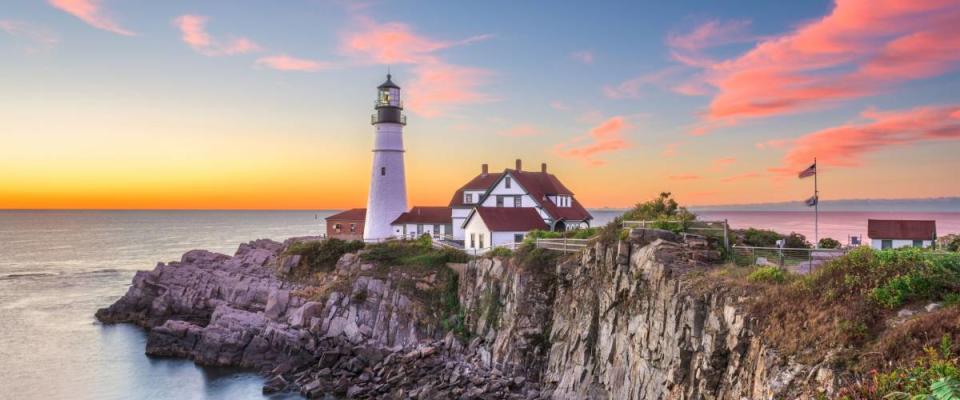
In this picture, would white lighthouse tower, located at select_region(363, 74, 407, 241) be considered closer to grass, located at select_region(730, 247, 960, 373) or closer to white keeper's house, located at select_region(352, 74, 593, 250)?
white keeper's house, located at select_region(352, 74, 593, 250)

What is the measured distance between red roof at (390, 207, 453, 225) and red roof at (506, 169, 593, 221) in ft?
26.6

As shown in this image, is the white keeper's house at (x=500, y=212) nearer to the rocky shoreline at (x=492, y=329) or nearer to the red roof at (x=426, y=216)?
the red roof at (x=426, y=216)

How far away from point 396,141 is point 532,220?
16.1 meters

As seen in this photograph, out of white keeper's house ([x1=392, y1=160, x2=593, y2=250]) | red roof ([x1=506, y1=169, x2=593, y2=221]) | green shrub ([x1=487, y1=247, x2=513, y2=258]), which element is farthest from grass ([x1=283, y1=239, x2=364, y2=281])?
green shrub ([x1=487, y1=247, x2=513, y2=258])

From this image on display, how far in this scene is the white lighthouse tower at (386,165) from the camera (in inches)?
2056

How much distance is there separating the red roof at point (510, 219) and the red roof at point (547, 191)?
3.81 meters

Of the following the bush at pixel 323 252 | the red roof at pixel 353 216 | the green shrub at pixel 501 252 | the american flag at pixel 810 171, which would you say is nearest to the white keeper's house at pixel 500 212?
the green shrub at pixel 501 252

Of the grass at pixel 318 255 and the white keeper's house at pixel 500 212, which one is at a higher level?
the white keeper's house at pixel 500 212

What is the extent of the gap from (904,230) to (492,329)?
2650cm

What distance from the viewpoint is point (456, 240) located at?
5112 centimetres

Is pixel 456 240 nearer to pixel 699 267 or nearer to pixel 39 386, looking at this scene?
pixel 39 386

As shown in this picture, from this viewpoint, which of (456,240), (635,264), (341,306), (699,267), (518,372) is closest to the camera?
Result: (699,267)

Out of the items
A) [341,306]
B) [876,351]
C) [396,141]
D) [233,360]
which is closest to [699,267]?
[876,351]

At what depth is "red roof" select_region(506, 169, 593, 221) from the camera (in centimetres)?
4731
